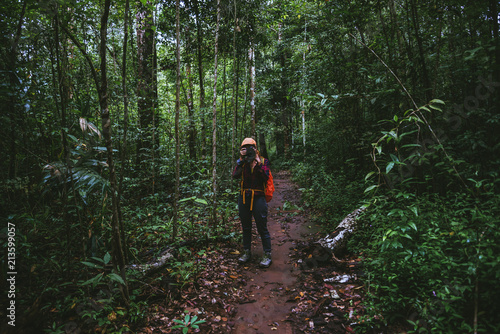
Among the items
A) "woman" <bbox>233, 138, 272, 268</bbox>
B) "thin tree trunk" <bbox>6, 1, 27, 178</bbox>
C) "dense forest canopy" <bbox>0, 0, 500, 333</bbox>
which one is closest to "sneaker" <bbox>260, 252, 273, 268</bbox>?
"woman" <bbox>233, 138, 272, 268</bbox>

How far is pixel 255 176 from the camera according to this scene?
4484mm

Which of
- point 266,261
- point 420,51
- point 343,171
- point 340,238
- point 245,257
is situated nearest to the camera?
point 420,51

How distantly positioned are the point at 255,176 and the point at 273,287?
77.4 inches

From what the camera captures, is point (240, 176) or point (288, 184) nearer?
point (240, 176)

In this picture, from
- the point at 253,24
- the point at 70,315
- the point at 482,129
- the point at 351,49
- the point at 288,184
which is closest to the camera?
the point at 70,315

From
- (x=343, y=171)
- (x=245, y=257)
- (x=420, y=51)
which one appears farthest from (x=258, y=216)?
(x=420, y=51)

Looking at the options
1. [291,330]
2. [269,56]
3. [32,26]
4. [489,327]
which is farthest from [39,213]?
[269,56]

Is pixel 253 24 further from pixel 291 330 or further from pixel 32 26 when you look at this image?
pixel 291 330

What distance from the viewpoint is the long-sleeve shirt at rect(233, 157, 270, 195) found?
443 cm

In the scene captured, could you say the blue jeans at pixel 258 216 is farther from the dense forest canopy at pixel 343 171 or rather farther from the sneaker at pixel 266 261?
the dense forest canopy at pixel 343 171

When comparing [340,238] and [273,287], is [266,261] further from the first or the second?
[340,238]

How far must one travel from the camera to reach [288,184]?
39.8ft

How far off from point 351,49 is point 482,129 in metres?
3.47

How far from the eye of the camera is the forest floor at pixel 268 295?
2.90m
